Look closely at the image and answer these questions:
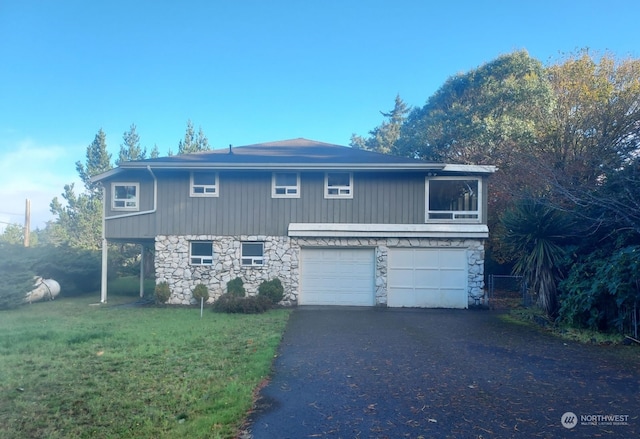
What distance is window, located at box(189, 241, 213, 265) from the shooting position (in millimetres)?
14844

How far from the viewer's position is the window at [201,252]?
14.8 m

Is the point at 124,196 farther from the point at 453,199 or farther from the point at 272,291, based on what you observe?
the point at 453,199

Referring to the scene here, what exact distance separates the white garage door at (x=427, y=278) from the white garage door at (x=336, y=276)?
2.61 ft

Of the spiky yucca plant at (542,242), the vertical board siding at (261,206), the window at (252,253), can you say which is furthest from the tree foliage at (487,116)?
the window at (252,253)

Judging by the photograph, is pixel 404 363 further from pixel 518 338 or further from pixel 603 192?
pixel 603 192

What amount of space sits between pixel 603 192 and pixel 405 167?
5.61m

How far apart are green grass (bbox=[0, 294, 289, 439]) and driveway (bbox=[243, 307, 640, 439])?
524mm

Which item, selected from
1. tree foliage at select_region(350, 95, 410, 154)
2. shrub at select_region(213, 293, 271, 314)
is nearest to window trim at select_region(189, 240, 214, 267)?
shrub at select_region(213, 293, 271, 314)

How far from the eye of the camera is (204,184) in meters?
15.0

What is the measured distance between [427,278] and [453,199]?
9.98ft

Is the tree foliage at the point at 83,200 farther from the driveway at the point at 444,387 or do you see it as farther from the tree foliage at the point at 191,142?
the driveway at the point at 444,387

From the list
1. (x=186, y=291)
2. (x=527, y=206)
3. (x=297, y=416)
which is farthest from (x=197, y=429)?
(x=186, y=291)

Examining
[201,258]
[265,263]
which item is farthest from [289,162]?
[201,258]

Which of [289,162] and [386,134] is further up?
[386,134]
